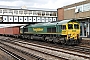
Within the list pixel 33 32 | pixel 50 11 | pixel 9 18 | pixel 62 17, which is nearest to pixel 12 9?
pixel 9 18

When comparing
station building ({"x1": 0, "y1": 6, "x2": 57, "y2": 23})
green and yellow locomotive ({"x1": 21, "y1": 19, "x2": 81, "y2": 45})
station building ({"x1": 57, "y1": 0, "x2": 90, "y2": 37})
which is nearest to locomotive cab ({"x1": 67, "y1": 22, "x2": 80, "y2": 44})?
green and yellow locomotive ({"x1": 21, "y1": 19, "x2": 81, "y2": 45})

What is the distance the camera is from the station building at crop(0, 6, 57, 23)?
70.6m

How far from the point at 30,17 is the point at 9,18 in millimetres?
8590

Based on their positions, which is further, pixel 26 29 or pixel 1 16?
pixel 1 16

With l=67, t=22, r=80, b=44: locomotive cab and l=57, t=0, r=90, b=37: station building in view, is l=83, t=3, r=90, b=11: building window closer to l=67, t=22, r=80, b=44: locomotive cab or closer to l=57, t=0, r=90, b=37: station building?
l=57, t=0, r=90, b=37: station building

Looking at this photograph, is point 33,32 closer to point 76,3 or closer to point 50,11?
point 76,3

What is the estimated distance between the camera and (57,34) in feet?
78.5

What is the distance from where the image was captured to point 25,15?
7456cm

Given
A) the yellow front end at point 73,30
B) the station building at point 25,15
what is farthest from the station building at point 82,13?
the station building at point 25,15

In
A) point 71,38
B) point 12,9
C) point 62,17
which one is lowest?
point 71,38

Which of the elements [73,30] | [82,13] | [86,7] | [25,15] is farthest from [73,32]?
[25,15]

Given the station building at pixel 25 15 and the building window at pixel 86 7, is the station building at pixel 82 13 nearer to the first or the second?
the building window at pixel 86 7

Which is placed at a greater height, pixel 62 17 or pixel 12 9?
pixel 12 9

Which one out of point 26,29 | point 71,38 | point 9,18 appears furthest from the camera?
point 9,18
